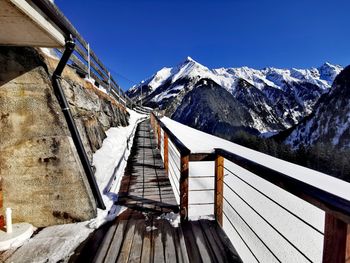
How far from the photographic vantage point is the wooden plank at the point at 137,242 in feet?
7.20

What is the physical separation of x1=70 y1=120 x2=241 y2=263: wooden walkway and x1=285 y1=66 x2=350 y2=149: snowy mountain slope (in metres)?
61.7

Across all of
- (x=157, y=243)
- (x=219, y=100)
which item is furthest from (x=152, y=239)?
(x=219, y=100)

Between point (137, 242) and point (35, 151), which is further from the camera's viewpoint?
point (35, 151)

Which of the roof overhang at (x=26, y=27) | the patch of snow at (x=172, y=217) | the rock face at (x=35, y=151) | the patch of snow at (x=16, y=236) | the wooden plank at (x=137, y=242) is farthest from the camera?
the patch of snow at (x=172, y=217)

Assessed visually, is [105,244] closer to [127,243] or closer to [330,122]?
[127,243]

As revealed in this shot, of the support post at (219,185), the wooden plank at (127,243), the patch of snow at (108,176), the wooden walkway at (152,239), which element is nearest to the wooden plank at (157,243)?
the wooden walkway at (152,239)

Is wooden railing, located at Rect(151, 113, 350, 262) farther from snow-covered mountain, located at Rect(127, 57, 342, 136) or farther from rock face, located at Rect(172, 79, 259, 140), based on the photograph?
rock face, located at Rect(172, 79, 259, 140)

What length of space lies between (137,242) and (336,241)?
6.60 feet

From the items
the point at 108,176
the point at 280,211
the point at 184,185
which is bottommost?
the point at 280,211

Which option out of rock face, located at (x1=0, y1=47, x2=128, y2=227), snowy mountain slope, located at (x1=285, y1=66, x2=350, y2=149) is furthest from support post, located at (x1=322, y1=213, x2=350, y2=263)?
snowy mountain slope, located at (x1=285, y1=66, x2=350, y2=149)

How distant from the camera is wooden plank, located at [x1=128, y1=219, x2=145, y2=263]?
2193mm

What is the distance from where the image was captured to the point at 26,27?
212 centimetres

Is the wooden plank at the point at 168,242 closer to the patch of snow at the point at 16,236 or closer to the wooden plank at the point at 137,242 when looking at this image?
the wooden plank at the point at 137,242

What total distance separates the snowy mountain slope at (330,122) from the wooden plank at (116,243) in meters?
62.3
